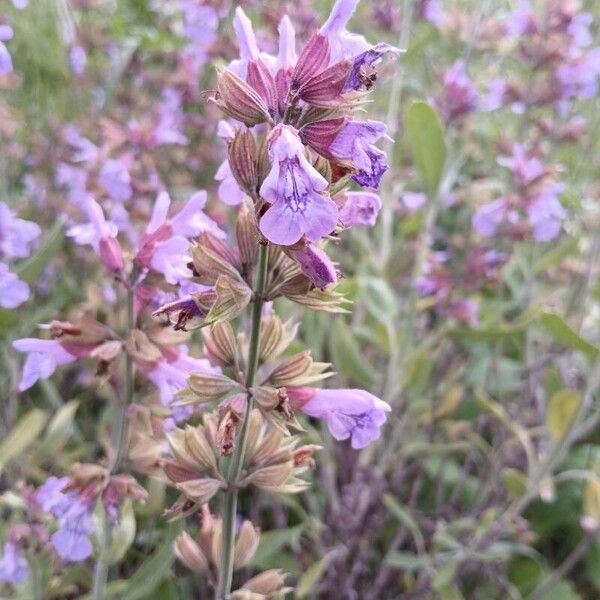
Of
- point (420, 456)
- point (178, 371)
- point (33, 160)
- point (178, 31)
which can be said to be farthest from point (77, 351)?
point (178, 31)

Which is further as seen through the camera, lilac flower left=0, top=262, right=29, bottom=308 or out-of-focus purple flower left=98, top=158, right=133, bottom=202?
out-of-focus purple flower left=98, top=158, right=133, bottom=202

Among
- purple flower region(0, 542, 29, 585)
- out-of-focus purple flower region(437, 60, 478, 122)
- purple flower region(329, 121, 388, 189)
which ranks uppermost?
out-of-focus purple flower region(437, 60, 478, 122)

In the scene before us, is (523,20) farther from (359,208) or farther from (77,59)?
(359,208)

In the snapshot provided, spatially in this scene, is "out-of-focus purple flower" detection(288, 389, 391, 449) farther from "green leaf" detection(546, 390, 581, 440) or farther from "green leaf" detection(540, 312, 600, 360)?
"green leaf" detection(546, 390, 581, 440)

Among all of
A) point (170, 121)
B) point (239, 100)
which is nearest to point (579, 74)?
point (170, 121)

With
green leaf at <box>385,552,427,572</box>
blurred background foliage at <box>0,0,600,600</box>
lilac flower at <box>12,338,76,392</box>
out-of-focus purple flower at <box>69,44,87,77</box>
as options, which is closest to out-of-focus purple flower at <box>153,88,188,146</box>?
blurred background foliage at <box>0,0,600,600</box>
